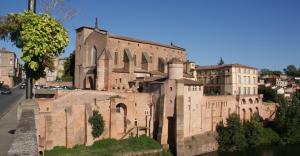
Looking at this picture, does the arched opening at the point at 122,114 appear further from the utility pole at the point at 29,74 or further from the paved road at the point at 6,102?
the utility pole at the point at 29,74

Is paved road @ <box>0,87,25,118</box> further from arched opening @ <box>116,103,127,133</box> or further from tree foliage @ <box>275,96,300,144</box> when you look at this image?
tree foliage @ <box>275,96,300,144</box>

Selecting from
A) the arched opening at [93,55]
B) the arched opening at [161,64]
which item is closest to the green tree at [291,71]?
the arched opening at [161,64]

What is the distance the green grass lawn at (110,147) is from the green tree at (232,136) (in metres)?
11.2

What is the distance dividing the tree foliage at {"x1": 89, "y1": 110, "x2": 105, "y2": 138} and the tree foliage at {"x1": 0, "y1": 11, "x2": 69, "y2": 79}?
964 inches

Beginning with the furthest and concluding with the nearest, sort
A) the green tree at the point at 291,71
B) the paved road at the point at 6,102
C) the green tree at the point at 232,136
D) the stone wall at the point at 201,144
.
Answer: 1. the green tree at the point at 291,71
2. the green tree at the point at 232,136
3. the stone wall at the point at 201,144
4. the paved road at the point at 6,102

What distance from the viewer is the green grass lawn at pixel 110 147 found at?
31.8 m

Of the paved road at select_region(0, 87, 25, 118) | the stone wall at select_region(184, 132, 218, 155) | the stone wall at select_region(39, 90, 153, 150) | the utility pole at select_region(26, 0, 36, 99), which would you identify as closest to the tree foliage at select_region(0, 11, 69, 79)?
the utility pole at select_region(26, 0, 36, 99)

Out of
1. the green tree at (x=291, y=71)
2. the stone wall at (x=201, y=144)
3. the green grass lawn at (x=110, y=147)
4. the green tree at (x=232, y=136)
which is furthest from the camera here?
the green tree at (x=291, y=71)

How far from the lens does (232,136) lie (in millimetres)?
47219

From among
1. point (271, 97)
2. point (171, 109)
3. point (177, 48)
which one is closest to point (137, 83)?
point (171, 109)

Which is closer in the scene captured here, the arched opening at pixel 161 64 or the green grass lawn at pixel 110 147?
the green grass lawn at pixel 110 147

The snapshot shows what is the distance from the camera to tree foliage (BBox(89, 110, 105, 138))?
3512 centimetres

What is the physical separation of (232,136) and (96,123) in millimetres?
21678

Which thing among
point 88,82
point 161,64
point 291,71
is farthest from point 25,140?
point 291,71
